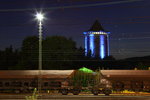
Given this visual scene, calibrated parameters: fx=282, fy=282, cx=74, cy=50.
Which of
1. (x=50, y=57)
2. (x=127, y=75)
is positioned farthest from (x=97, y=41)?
(x=127, y=75)

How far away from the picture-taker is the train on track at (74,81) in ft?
121

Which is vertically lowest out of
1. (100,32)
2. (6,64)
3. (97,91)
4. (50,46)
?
(97,91)

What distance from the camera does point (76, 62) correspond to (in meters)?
68.2

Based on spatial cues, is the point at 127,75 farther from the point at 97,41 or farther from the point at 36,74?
the point at 97,41

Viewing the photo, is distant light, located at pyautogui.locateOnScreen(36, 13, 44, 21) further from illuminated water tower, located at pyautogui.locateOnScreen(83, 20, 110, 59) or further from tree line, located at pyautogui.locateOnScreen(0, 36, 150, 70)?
illuminated water tower, located at pyautogui.locateOnScreen(83, 20, 110, 59)

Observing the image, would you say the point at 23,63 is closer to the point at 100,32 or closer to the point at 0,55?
the point at 0,55

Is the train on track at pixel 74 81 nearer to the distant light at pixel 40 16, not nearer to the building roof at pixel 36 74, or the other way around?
the building roof at pixel 36 74

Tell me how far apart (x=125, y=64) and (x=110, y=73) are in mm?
37376

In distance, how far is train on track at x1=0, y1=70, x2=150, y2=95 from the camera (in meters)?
36.9

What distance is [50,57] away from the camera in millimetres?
61188

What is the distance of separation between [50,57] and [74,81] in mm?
24005

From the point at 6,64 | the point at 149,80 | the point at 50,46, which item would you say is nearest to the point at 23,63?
the point at 6,64

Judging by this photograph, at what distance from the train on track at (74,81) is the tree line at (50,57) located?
1740 centimetres

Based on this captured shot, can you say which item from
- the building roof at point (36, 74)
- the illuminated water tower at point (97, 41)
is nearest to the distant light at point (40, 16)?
the building roof at point (36, 74)
